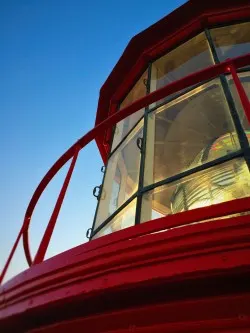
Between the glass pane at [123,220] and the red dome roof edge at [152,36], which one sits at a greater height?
the red dome roof edge at [152,36]

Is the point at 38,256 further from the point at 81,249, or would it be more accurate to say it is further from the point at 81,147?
the point at 81,147

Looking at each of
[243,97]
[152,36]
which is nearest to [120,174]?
[152,36]

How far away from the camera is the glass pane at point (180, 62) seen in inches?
157

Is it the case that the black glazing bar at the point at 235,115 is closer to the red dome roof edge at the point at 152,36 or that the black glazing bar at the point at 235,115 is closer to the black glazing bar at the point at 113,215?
the black glazing bar at the point at 113,215

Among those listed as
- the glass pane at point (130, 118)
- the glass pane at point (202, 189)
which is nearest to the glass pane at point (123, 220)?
the glass pane at point (202, 189)

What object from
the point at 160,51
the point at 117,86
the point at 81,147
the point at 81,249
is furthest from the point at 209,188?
the point at 117,86

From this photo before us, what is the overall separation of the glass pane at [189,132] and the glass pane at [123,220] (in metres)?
0.27

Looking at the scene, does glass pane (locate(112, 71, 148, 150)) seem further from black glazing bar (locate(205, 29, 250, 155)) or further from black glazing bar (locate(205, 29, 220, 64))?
black glazing bar (locate(205, 29, 250, 155))

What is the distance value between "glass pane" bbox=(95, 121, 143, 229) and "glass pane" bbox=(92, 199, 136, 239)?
270mm

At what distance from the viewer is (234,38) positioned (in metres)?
3.88

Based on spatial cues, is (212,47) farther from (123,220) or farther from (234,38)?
(123,220)

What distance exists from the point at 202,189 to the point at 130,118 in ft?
5.78

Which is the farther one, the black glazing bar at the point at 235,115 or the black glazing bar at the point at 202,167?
the black glazing bar at the point at 235,115

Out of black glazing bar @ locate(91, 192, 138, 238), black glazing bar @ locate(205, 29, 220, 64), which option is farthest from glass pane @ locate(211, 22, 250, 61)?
black glazing bar @ locate(91, 192, 138, 238)
